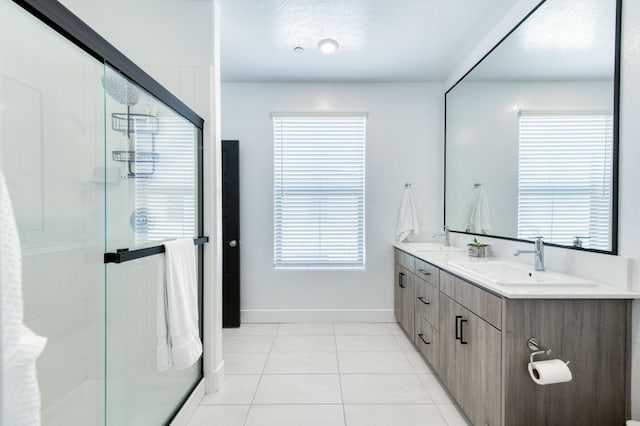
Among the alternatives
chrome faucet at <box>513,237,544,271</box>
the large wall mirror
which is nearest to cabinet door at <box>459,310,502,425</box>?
chrome faucet at <box>513,237,544,271</box>

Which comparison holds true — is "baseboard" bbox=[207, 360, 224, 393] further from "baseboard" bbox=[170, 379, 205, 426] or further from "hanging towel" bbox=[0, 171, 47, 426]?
"hanging towel" bbox=[0, 171, 47, 426]

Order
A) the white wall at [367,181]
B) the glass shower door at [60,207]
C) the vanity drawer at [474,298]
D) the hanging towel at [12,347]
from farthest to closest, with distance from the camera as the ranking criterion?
the white wall at [367,181] → the vanity drawer at [474,298] → the glass shower door at [60,207] → the hanging towel at [12,347]

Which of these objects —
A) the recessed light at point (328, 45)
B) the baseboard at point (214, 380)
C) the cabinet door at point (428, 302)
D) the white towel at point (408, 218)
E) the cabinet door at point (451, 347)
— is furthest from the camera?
the white towel at point (408, 218)

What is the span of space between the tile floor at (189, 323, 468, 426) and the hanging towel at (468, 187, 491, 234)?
1249 mm

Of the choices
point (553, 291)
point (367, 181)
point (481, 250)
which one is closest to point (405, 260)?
point (481, 250)

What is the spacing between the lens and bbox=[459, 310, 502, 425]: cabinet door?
1.44m

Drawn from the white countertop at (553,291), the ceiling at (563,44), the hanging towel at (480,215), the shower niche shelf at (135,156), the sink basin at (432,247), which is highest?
the ceiling at (563,44)

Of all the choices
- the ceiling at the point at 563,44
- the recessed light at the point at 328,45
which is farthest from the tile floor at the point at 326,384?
the recessed light at the point at 328,45

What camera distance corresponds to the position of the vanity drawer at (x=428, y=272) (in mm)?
2215

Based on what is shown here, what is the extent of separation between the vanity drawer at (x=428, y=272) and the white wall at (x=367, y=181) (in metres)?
0.86

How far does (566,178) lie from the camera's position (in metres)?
1.72

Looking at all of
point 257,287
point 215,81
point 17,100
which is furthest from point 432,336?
point 17,100

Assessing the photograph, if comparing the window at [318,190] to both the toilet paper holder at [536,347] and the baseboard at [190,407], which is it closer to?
the baseboard at [190,407]

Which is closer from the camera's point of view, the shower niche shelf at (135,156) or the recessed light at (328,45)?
the shower niche shelf at (135,156)
